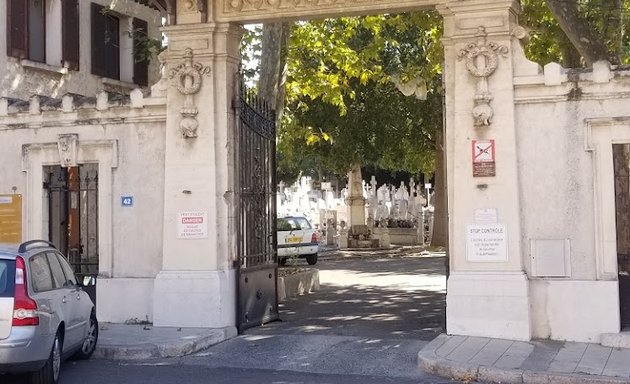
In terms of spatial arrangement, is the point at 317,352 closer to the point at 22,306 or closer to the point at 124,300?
the point at 124,300

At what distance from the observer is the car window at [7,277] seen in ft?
25.8

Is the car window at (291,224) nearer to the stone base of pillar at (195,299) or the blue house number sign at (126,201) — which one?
the blue house number sign at (126,201)

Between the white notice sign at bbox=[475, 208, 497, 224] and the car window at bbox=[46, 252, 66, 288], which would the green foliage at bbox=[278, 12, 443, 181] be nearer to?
the white notice sign at bbox=[475, 208, 497, 224]

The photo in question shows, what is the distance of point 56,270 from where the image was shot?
30.4 ft

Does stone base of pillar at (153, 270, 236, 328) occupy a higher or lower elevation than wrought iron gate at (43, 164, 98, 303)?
lower

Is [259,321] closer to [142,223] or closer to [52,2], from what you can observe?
[142,223]

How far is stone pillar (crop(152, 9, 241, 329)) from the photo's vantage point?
11.8 m

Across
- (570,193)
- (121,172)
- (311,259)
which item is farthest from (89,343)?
(311,259)

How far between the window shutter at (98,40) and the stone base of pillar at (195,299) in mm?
6967

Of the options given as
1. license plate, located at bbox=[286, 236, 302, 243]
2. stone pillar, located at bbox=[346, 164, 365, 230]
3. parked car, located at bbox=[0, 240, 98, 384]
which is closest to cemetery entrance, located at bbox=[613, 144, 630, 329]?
parked car, located at bbox=[0, 240, 98, 384]

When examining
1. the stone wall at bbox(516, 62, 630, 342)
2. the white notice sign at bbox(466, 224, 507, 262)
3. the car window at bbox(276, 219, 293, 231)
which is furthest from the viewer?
the car window at bbox(276, 219, 293, 231)

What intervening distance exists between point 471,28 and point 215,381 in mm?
5737

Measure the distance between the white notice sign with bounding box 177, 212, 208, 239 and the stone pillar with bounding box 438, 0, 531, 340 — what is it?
11.9 ft

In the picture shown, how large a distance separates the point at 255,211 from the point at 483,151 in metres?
3.97
